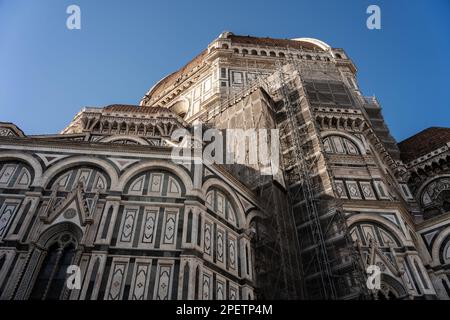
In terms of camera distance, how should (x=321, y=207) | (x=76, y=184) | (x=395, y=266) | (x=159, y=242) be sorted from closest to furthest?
(x=159, y=242) → (x=76, y=184) → (x=395, y=266) → (x=321, y=207)

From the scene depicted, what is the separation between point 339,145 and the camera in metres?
20.7

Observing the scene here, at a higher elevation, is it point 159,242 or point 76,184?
point 76,184

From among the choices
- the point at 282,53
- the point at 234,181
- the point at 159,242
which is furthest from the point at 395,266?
the point at 282,53

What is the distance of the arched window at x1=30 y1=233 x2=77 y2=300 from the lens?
34.4ft

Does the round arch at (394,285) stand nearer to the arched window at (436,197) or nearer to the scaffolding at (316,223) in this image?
the scaffolding at (316,223)

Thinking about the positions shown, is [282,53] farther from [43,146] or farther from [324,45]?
[43,146]

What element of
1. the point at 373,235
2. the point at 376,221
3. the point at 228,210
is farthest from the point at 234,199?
the point at 376,221

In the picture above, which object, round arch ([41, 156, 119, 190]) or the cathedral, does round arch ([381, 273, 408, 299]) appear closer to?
the cathedral

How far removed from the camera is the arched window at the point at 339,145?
20.3m

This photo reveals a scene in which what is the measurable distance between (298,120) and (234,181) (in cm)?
760

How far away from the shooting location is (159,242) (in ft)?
38.0

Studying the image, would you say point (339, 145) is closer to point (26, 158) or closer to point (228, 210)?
point (228, 210)

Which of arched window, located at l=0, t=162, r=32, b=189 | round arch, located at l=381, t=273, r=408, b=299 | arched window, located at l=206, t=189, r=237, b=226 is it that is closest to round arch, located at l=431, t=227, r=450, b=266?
round arch, located at l=381, t=273, r=408, b=299

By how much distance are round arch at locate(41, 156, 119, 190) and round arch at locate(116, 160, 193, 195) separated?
0.32m
